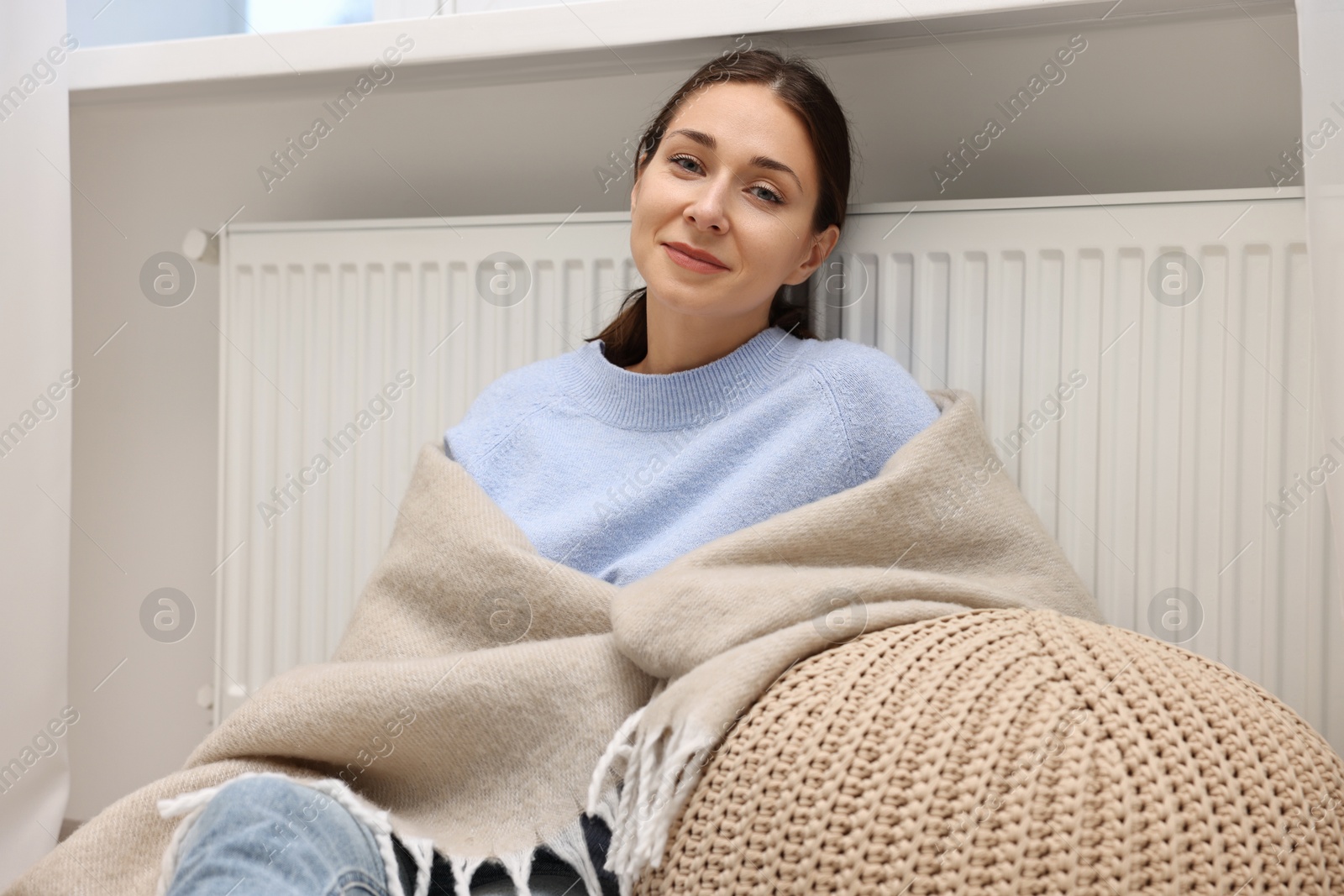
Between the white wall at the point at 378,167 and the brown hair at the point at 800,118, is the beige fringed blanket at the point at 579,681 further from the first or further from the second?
the white wall at the point at 378,167

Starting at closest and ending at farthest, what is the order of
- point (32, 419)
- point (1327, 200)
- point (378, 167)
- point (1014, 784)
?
point (1014, 784) → point (1327, 200) → point (32, 419) → point (378, 167)

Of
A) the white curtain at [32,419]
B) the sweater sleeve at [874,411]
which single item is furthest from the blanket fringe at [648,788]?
the white curtain at [32,419]

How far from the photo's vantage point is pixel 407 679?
0.74m

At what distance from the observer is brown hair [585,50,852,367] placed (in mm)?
990

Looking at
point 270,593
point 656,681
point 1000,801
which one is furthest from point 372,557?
point 1000,801

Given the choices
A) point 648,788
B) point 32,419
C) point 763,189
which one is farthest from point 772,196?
point 32,419

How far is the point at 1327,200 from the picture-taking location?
81 centimetres

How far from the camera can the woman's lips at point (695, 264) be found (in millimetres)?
971

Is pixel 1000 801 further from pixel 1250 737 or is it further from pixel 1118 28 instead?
pixel 1118 28

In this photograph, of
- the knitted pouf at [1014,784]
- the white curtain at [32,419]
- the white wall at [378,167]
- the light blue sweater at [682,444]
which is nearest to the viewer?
the knitted pouf at [1014,784]

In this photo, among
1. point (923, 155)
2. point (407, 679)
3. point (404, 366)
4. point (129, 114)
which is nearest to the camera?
point (407, 679)

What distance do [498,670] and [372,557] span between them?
595mm

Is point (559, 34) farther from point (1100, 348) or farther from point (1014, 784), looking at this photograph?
point (1014, 784)

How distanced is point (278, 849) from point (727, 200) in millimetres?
638
